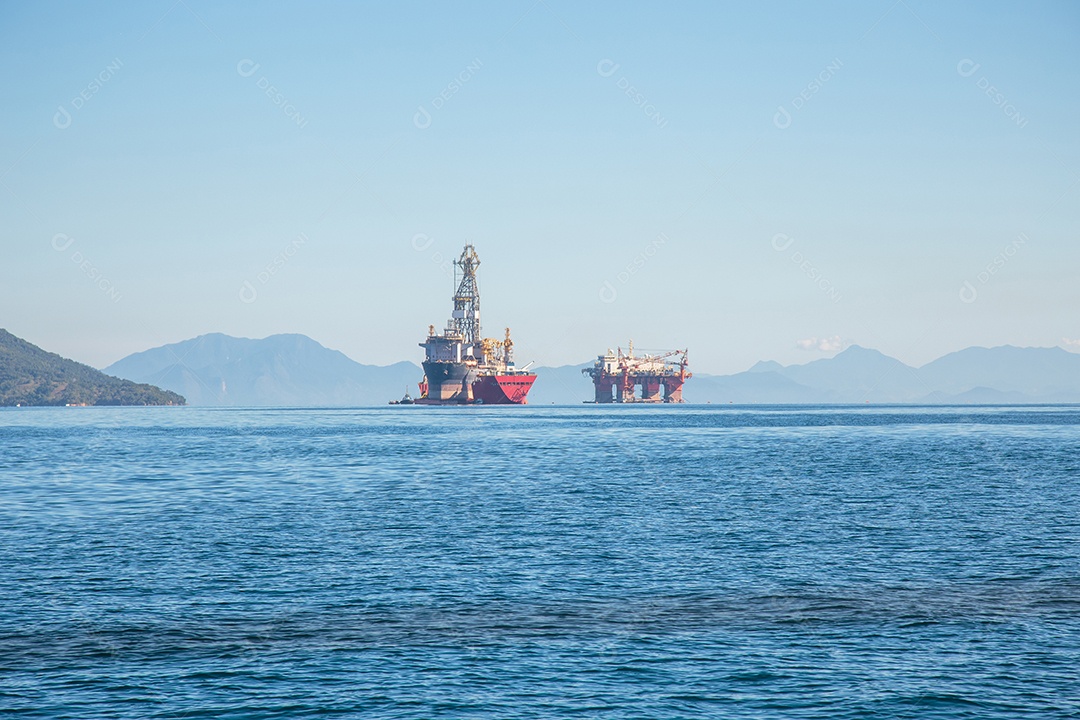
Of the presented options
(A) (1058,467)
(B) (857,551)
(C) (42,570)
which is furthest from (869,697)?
(A) (1058,467)

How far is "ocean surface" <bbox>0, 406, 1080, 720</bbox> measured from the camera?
18.6 m

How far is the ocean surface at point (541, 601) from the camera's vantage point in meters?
18.6

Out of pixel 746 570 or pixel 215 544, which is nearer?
pixel 746 570

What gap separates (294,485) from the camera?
195 feet

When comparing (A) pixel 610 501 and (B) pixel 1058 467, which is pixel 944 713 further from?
(B) pixel 1058 467

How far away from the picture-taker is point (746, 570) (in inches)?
1199

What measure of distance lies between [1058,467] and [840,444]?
35599 mm

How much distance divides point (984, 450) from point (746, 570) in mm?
73260

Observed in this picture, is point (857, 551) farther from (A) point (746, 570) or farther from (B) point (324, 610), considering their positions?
(B) point (324, 610)

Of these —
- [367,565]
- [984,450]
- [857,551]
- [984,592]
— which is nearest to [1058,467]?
[984,450]

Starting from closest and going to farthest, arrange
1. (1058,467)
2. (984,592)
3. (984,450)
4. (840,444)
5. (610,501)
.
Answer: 1. (984,592)
2. (610,501)
3. (1058,467)
4. (984,450)
5. (840,444)

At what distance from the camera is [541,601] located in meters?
26.0

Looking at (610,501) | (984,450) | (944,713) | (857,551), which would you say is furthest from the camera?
(984,450)

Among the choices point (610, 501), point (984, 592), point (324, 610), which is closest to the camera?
point (324, 610)
